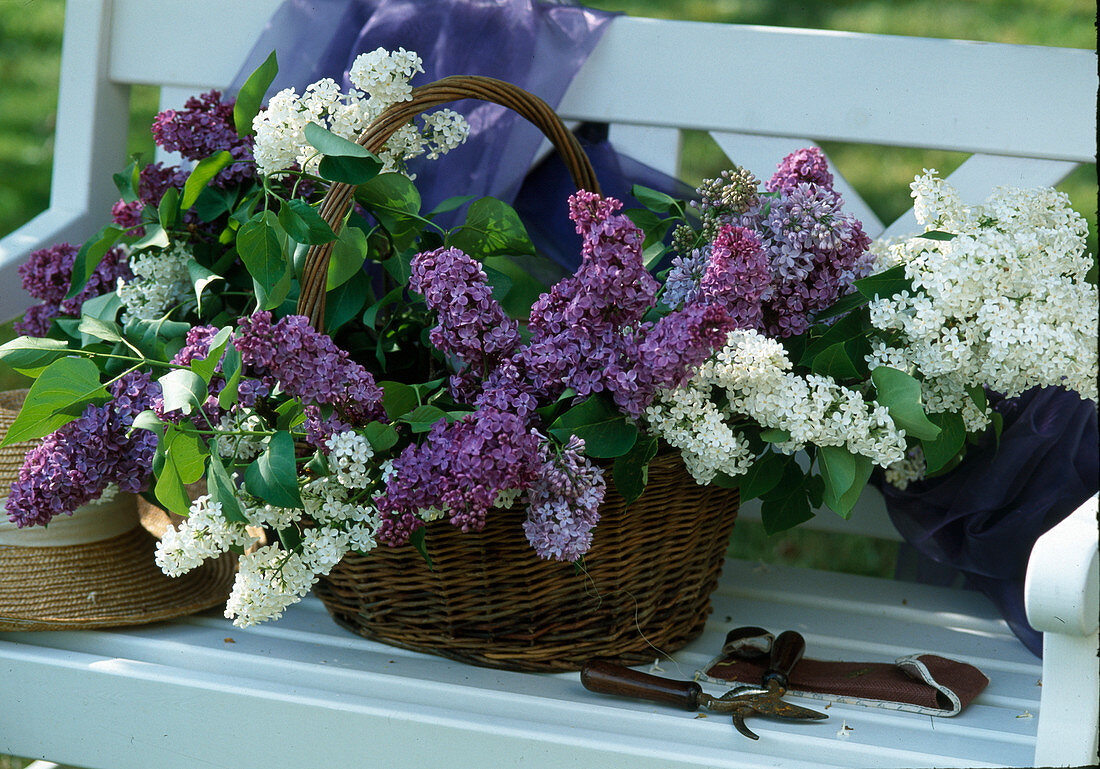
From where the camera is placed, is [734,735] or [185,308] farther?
[185,308]

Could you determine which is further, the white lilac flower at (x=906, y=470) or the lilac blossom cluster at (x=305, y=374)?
the white lilac flower at (x=906, y=470)

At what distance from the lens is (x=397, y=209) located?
3.00 feet

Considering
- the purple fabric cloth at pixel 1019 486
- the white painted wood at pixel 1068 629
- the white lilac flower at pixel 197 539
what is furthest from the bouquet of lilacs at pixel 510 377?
the purple fabric cloth at pixel 1019 486

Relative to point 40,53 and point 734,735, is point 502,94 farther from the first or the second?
point 40,53

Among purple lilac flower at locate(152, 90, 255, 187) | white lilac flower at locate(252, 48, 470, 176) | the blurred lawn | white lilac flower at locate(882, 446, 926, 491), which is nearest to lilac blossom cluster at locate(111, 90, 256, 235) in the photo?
purple lilac flower at locate(152, 90, 255, 187)

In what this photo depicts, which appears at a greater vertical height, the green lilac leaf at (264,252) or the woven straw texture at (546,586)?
the green lilac leaf at (264,252)

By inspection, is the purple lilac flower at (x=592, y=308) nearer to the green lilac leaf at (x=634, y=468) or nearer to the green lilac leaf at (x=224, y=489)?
the green lilac leaf at (x=634, y=468)

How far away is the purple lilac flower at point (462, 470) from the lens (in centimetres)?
70

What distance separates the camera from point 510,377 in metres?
0.78

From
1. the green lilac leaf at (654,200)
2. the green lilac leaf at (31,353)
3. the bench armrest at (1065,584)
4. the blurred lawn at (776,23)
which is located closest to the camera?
the bench armrest at (1065,584)

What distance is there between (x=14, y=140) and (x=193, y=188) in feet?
7.92

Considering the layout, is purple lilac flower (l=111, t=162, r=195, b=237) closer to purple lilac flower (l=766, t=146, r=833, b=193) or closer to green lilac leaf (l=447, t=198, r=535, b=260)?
green lilac leaf (l=447, t=198, r=535, b=260)

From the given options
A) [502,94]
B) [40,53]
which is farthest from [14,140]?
[502,94]

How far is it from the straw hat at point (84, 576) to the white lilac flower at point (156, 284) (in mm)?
163
